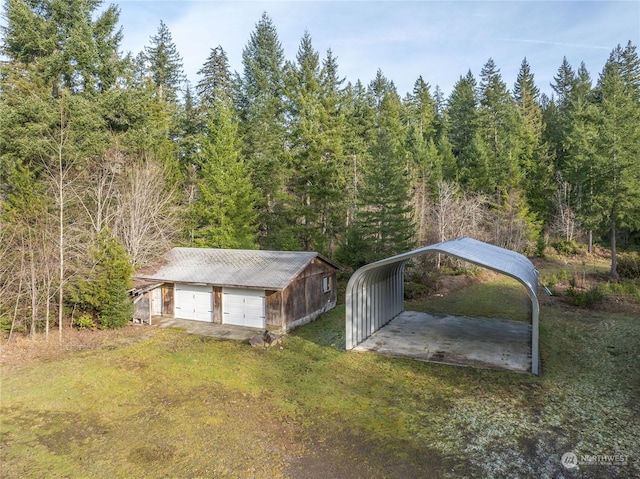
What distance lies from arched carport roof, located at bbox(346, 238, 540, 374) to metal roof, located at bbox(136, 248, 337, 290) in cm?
334

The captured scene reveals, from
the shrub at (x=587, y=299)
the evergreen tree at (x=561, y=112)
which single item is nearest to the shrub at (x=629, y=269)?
the shrub at (x=587, y=299)

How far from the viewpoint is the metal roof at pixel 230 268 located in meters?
16.0

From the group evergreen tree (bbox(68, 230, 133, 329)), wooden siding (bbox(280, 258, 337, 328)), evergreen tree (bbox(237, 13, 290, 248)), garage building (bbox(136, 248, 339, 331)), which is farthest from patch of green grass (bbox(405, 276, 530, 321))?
evergreen tree (bbox(68, 230, 133, 329))

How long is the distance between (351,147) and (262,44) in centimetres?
1471

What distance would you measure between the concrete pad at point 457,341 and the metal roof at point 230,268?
4.61m

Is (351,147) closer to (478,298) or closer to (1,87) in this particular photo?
(478,298)

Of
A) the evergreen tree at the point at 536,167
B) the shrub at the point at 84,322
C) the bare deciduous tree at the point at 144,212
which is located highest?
the evergreen tree at the point at 536,167

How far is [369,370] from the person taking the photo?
36.7 ft

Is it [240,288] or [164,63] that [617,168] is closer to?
[240,288]

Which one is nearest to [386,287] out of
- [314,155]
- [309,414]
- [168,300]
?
[309,414]

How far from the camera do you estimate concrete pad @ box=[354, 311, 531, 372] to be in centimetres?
1182

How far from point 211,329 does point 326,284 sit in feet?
19.9

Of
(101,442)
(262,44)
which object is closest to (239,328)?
(101,442)

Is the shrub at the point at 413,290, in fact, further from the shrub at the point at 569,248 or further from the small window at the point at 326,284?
the shrub at the point at 569,248
